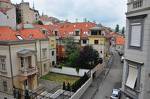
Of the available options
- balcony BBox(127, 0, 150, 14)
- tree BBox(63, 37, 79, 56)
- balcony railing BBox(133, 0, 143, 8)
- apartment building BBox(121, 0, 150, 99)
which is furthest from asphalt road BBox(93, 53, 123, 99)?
balcony railing BBox(133, 0, 143, 8)

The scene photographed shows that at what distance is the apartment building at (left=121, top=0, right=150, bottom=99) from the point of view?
36.4 feet

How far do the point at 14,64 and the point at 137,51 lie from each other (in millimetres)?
18232

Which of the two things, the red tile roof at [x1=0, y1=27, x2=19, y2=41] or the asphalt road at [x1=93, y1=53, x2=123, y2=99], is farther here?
the asphalt road at [x1=93, y1=53, x2=123, y2=99]

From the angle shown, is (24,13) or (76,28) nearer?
(76,28)

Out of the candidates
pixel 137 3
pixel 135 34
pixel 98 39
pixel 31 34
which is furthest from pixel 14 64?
pixel 98 39

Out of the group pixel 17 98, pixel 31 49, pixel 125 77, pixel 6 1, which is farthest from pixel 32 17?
pixel 125 77

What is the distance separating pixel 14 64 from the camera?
80.1ft

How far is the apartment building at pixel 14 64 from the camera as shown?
78.4 feet

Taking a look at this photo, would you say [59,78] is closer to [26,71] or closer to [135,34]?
[26,71]

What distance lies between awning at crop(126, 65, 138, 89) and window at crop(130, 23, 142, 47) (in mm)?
1787

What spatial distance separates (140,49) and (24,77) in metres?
18.5

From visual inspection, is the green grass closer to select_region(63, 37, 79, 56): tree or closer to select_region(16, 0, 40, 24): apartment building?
select_region(63, 37, 79, 56): tree

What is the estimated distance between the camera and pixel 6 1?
58.7 metres

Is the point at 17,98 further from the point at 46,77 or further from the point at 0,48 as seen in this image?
the point at 46,77
